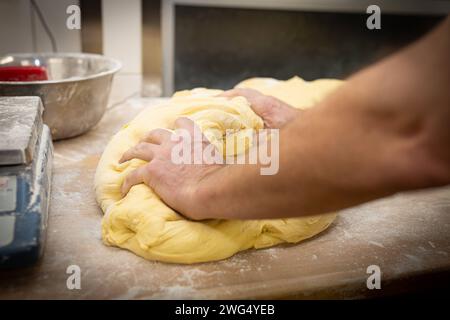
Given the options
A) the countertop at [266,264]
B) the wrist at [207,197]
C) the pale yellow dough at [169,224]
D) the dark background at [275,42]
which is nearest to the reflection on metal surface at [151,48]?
the dark background at [275,42]

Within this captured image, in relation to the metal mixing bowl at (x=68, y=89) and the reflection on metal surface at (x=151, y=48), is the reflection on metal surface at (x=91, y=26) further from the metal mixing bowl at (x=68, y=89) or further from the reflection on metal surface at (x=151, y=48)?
the metal mixing bowl at (x=68, y=89)

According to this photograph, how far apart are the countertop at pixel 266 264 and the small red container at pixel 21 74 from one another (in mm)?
533

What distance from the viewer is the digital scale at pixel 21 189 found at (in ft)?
2.75

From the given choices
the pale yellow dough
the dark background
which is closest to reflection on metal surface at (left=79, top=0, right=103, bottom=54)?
the dark background

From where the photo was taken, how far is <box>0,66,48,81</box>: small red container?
158cm

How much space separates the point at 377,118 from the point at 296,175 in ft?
0.52

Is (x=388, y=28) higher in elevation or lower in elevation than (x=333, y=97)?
higher

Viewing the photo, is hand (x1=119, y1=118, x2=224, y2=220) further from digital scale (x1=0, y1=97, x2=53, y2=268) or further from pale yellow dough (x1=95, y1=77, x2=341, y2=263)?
digital scale (x1=0, y1=97, x2=53, y2=268)

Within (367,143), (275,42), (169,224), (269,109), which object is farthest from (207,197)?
(275,42)

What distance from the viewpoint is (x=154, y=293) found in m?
0.88

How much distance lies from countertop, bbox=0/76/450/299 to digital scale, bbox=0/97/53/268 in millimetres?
87
